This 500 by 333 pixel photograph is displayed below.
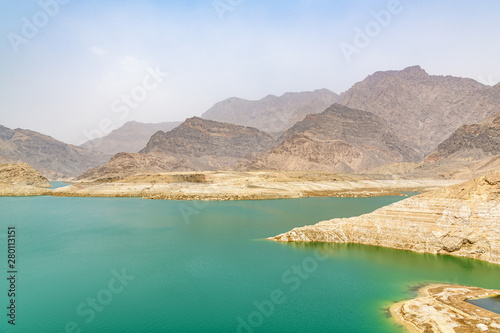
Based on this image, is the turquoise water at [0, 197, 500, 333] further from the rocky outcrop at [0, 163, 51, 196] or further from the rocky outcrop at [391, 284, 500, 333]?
the rocky outcrop at [0, 163, 51, 196]

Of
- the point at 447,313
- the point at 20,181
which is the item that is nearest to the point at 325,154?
the point at 20,181

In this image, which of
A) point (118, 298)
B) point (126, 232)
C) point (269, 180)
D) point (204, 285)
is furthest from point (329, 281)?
point (269, 180)

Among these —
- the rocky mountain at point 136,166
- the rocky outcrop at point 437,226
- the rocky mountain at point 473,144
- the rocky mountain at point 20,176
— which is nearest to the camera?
the rocky outcrop at point 437,226

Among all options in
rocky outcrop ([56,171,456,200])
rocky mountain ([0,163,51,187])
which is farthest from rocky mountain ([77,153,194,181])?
rocky outcrop ([56,171,456,200])

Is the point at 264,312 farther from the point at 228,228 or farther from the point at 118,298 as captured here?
the point at 228,228

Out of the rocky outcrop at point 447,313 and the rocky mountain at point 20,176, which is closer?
the rocky outcrop at point 447,313

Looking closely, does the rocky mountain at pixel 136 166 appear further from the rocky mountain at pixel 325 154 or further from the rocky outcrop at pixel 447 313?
the rocky outcrop at pixel 447 313

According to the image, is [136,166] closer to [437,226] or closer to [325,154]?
[325,154]

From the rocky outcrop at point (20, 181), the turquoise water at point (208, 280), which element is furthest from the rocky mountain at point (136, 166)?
the turquoise water at point (208, 280)
